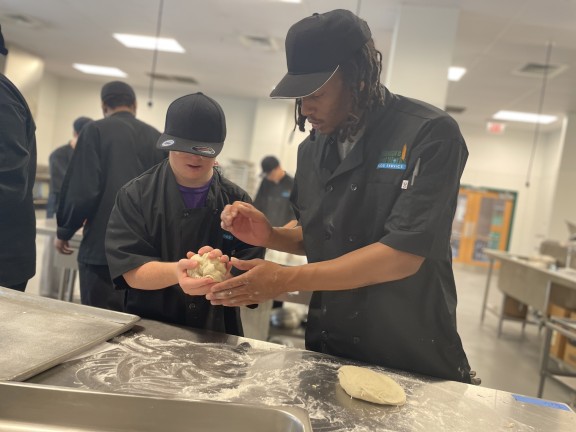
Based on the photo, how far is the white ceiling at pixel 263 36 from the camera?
4.45 meters

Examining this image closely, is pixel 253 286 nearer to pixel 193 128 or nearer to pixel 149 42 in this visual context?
pixel 193 128

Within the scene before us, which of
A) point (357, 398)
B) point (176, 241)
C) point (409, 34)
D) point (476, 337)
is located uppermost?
point (409, 34)

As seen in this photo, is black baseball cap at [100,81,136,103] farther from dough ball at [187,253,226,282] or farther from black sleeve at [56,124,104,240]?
dough ball at [187,253,226,282]

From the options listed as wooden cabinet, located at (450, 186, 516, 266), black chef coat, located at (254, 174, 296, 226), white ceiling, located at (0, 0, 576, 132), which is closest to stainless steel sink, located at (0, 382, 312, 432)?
white ceiling, located at (0, 0, 576, 132)

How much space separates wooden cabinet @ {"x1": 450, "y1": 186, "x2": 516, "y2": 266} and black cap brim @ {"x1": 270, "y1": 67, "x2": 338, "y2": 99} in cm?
968

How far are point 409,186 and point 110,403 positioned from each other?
77 centimetres

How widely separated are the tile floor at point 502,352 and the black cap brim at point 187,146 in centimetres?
170

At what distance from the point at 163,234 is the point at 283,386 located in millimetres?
592

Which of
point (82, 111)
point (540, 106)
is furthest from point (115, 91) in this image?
point (82, 111)

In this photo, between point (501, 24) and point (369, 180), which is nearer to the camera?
point (369, 180)

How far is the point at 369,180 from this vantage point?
1.26 m

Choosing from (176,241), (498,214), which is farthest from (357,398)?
(498,214)

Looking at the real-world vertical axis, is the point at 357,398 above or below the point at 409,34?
below

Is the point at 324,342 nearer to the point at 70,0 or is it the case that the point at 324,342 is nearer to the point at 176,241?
the point at 176,241
